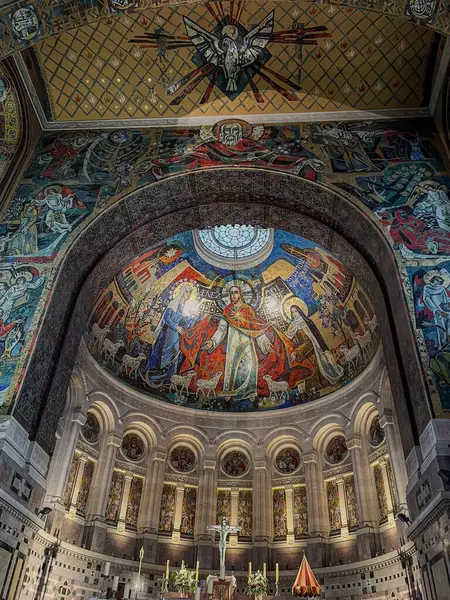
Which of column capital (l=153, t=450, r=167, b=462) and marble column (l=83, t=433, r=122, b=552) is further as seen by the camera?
column capital (l=153, t=450, r=167, b=462)

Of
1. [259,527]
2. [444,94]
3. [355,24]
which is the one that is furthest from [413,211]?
[259,527]

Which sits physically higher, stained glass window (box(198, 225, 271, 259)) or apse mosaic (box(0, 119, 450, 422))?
stained glass window (box(198, 225, 271, 259))

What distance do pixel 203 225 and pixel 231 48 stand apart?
5.25 metres

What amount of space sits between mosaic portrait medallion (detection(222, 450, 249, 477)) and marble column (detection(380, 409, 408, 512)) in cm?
661

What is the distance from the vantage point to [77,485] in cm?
1688

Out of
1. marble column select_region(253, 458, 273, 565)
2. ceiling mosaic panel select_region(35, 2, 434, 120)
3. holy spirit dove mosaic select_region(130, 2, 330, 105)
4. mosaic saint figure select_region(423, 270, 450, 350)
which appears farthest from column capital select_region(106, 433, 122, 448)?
mosaic saint figure select_region(423, 270, 450, 350)

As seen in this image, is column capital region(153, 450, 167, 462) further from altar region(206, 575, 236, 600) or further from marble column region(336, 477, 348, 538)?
altar region(206, 575, 236, 600)

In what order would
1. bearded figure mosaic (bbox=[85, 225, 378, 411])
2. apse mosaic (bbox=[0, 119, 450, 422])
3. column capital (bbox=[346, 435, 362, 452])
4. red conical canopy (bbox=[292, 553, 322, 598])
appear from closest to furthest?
apse mosaic (bbox=[0, 119, 450, 422])
red conical canopy (bbox=[292, 553, 322, 598])
column capital (bbox=[346, 435, 362, 452])
bearded figure mosaic (bbox=[85, 225, 378, 411])

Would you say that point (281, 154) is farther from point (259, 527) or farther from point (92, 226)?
point (259, 527)

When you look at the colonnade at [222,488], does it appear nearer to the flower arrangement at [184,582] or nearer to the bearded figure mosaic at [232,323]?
the bearded figure mosaic at [232,323]

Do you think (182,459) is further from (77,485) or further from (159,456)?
(77,485)

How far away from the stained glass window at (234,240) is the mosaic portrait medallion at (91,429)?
8335 millimetres

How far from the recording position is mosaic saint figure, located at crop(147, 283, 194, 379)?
2069 centimetres

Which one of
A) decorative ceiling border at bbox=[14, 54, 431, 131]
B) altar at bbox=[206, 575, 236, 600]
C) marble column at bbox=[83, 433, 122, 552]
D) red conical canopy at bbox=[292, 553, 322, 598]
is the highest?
decorative ceiling border at bbox=[14, 54, 431, 131]
